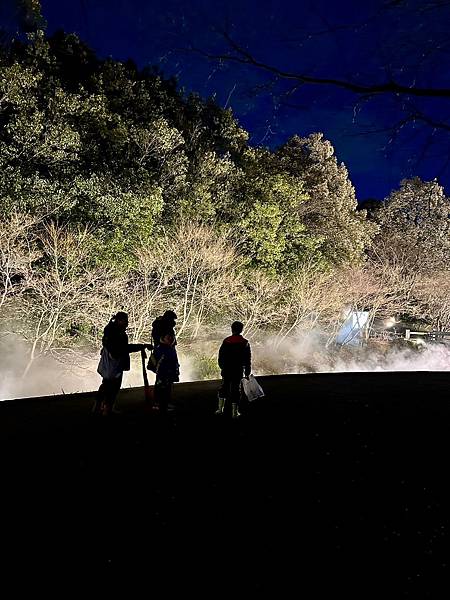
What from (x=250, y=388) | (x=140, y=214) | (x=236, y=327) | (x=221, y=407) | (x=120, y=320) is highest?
(x=140, y=214)

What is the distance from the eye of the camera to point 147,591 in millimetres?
2875

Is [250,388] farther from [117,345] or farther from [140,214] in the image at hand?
[140,214]

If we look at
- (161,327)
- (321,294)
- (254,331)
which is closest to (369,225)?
(321,294)

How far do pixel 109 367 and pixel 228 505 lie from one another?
183 inches

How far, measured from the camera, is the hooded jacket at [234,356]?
8.46 metres

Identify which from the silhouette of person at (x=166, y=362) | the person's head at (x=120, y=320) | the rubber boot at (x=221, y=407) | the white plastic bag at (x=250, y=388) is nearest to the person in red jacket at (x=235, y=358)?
the white plastic bag at (x=250, y=388)

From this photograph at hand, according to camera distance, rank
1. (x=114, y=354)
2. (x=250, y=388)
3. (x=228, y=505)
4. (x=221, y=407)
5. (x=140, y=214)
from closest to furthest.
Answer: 1. (x=228, y=505)
2. (x=114, y=354)
3. (x=250, y=388)
4. (x=221, y=407)
5. (x=140, y=214)

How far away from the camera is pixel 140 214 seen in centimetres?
1597

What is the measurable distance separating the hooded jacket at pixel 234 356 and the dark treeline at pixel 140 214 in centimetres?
743

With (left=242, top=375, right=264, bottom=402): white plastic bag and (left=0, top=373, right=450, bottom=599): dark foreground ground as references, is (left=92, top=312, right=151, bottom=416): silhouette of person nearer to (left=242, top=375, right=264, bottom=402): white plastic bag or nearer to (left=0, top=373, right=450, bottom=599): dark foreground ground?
(left=0, top=373, right=450, bottom=599): dark foreground ground

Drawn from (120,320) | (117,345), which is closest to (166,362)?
(117,345)

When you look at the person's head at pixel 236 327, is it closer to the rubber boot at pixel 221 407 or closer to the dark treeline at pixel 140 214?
the rubber boot at pixel 221 407

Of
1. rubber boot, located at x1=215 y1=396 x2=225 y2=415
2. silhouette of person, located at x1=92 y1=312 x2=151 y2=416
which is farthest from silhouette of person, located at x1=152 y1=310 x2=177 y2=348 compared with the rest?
rubber boot, located at x1=215 y1=396 x2=225 y2=415

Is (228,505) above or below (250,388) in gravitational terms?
below
